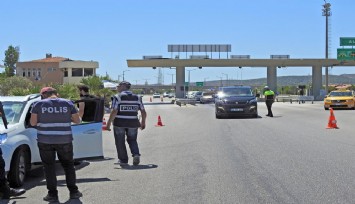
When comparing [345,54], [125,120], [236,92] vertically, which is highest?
[345,54]

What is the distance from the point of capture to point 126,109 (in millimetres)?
10703

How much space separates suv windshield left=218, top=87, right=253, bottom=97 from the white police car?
1723 cm

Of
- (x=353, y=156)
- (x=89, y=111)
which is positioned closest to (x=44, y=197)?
(x=89, y=111)

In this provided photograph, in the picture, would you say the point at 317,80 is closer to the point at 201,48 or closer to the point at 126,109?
the point at 201,48

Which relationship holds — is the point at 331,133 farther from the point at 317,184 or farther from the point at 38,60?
the point at 38,60

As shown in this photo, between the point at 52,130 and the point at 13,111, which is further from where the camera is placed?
the point at 13,111

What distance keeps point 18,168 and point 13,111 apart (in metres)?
1.36

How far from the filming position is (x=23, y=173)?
8711 millimetres

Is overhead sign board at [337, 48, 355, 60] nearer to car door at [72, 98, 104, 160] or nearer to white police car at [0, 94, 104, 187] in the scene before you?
white police car at [0, 94, 104, 187]

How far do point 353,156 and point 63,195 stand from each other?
20.8 ft

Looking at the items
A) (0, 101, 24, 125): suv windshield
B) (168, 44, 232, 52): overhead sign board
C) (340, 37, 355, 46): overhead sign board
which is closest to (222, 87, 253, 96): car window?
(0, 101, 24, 125): suv windshield

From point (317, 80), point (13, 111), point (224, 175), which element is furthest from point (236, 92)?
point (317, 80)

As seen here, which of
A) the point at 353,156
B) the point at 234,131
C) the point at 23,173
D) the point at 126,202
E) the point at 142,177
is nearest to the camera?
the point at 126,202

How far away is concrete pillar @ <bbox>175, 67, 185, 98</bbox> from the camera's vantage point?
75.2m
